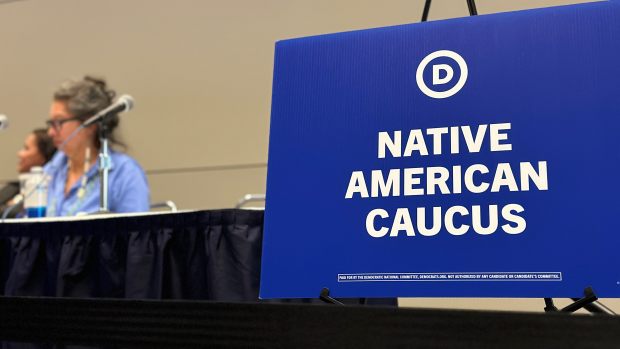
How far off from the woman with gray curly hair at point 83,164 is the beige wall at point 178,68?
2.60 ft

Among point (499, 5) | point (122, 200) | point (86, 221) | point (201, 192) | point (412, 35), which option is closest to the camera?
point (412, 35)

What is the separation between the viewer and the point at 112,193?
2326mm

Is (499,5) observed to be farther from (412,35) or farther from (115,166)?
(412,35)

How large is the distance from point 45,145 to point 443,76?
2687mm

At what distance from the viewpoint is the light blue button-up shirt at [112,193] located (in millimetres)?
2318

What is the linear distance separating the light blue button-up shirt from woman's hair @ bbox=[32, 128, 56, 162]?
0.60 m

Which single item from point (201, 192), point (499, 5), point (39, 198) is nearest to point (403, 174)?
point (39, 198)

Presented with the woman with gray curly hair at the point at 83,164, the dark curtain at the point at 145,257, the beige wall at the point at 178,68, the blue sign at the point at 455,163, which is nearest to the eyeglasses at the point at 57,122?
the woman with gray curly hair at the point at 83,164

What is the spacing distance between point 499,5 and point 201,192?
158 cm

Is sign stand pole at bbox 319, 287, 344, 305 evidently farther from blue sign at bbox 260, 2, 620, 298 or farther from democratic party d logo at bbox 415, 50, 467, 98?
democratic party d logo at bbox 415, 50, 467, 98

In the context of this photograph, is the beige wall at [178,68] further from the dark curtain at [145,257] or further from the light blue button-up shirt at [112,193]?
the dark curtain at [145,257]

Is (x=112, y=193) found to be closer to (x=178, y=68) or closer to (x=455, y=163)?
(x=178, y=68)

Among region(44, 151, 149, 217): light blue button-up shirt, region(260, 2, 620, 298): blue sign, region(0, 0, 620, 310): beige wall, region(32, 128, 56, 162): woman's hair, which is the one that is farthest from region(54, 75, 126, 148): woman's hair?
region(260, 2, 620, 298): blue sign

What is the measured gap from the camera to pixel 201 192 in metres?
3.42
